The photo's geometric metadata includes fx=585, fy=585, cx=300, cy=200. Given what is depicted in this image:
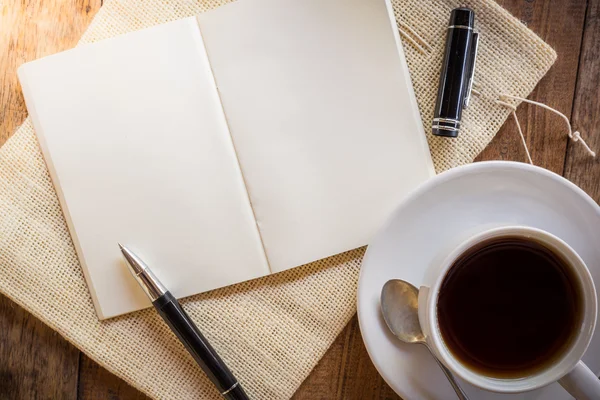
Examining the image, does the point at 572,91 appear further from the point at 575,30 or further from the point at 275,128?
the point at 275,128

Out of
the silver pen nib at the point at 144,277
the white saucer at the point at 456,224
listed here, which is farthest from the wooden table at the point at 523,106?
the silver pen nib at the point at 144,277

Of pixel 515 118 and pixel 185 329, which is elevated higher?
pixel 515 118

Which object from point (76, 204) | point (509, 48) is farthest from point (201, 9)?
point (509, 48)

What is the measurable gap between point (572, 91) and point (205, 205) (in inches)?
19.6

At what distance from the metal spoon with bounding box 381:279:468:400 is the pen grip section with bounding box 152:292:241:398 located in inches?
8.7

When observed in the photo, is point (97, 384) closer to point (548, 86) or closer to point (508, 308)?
point (508, 308)

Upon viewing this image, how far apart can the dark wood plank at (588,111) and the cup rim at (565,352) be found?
249mm

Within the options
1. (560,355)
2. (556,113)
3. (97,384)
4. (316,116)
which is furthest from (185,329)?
(556,113)

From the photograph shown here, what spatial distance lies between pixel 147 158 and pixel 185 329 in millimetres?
217

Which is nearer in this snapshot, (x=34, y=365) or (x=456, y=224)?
Answer: (x=456, y=224)

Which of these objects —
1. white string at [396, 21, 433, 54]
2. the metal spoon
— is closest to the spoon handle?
the metal spoon

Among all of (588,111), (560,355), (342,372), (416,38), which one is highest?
(416,38)

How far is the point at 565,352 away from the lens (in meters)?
0.58

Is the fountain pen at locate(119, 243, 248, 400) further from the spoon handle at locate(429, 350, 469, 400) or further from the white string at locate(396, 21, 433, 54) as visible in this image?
the white string at locate(396, 21, 433, 54)
